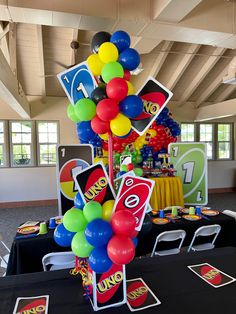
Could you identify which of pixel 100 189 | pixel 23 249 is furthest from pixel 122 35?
pixel 23 249

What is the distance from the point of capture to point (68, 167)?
11.1 feet

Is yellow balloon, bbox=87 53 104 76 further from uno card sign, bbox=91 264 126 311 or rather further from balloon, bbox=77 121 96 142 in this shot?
uno card sign, bbox=91 264 126 311

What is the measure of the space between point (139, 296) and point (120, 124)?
37.0 inches

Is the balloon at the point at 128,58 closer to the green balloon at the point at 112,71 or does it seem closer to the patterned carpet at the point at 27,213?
the green balloon at the point at 112,71

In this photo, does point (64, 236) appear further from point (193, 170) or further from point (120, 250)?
point (193, 170)

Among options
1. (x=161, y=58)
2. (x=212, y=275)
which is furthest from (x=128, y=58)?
(x=161, y=58)

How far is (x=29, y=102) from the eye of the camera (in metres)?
6.69

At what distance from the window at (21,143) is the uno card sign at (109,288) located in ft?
20.4

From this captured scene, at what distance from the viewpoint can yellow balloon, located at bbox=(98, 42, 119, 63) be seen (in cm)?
132

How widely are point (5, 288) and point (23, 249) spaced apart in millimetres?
1081

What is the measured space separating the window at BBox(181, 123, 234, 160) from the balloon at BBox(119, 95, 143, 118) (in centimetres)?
716

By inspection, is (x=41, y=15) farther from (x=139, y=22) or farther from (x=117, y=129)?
(x=117, y=129)

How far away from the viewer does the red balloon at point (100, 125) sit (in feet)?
4.50

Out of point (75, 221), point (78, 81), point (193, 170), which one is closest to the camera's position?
point (75, 221)
